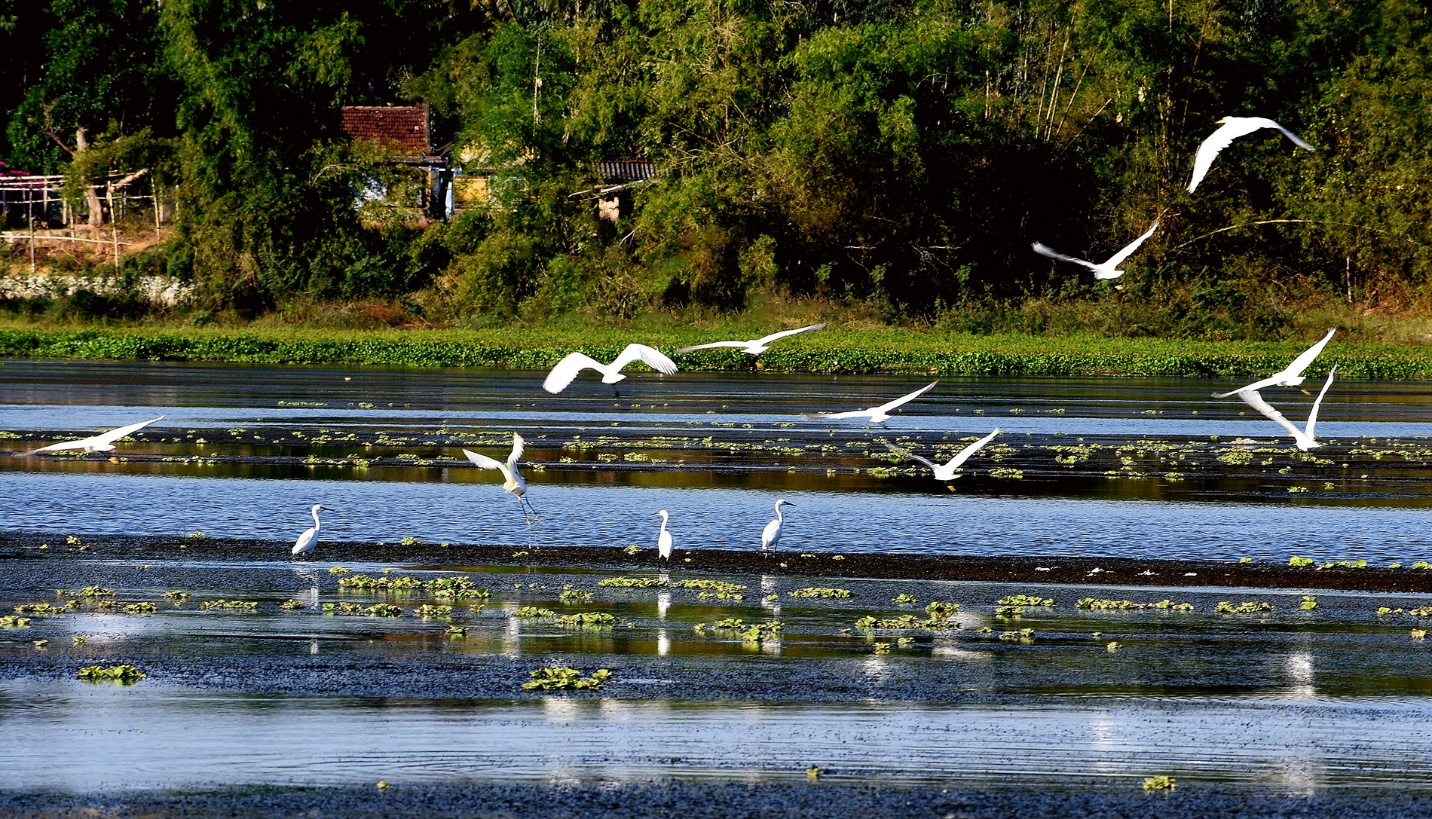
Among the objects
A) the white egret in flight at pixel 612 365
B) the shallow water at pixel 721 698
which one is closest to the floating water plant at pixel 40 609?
the shallow water at pixel 721 698

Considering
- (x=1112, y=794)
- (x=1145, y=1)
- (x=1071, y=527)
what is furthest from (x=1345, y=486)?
(x=1145, y=1)

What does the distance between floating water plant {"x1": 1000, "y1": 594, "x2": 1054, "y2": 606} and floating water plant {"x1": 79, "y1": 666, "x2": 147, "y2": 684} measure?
624cm

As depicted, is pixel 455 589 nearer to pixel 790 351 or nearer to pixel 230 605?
pixel 230 605

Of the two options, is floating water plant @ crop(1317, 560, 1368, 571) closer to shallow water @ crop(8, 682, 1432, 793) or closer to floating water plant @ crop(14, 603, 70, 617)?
shallow water @ crop(8, 682, 1432, 793)

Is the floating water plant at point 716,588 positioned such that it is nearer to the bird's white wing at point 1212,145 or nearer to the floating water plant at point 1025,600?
the floating water plant at point 1025,600

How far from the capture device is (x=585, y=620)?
39.9 feet

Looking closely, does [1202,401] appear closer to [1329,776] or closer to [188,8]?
[1329,776]

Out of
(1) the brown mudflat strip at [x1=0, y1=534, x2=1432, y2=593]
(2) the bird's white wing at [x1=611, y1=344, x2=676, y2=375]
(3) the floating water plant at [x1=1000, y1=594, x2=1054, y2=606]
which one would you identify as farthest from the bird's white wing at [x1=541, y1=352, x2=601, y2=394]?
(3) the floating water plant at [x1=1000, y1=594, x2=1054, y2=606]

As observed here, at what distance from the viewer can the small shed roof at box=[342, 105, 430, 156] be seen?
63.2m

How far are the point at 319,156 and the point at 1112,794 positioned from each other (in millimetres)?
49400

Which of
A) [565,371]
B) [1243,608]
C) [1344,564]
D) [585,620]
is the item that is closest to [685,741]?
[585,620]

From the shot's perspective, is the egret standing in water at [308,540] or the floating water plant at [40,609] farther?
the egret standing in water at [308,540]

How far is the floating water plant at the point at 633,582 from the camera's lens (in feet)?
45.1

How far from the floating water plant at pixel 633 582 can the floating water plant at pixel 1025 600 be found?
8.92 feet
